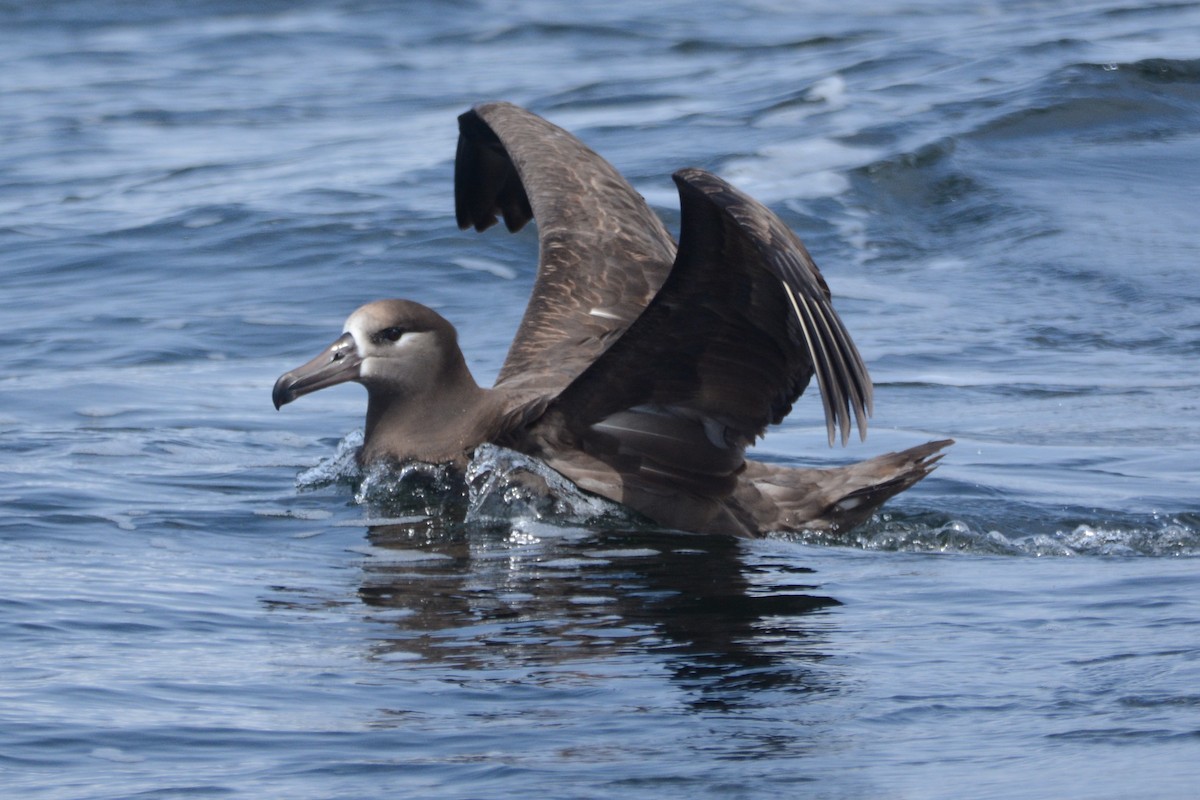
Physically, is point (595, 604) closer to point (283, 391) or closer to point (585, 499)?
point (585, 499)

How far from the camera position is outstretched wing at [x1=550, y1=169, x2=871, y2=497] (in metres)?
6.41

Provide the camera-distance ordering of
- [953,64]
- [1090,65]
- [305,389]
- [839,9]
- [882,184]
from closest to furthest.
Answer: [305,389], [882,184], [1090,65], [953,64], [839,9]

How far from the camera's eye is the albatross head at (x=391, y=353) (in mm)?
7910

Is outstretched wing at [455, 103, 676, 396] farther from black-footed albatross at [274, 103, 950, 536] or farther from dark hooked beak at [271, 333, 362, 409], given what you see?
dark hooked beak at [271, 333, 362, 409]

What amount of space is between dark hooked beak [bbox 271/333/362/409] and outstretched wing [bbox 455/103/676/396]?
0.64m

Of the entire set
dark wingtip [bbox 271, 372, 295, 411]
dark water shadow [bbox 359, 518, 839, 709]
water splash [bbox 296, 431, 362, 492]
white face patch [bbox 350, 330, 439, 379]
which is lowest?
dark water shadow [bbox 359, 518, 839, 709]

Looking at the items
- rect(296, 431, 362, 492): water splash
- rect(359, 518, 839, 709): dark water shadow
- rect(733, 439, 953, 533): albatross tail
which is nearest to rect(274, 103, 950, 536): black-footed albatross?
rect(733, 439, 953, 533): albatross tail

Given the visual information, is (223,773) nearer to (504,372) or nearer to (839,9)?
(504,372)

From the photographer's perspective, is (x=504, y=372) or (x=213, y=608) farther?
(x=504, y=372)

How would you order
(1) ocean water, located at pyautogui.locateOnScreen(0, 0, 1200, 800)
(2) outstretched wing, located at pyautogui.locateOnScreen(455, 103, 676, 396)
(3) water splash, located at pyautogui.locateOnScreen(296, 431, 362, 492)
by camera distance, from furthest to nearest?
(2) outstretched wing, located at pyautogui.locateOnScreen(455, 103, 676, 396), (3) water splash, located at pyautogui.locateOnScreen(296, 431, 362, 492), (1) ocean water, located at pyautogui.locateOnScreen(0, 0, 1200, 800)

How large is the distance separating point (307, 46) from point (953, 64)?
738 centimetres

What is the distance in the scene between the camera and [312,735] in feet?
16.0

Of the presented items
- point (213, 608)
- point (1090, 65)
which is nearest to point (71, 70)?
point (1090, 65)

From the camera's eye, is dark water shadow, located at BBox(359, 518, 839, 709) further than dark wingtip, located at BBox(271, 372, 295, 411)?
No
